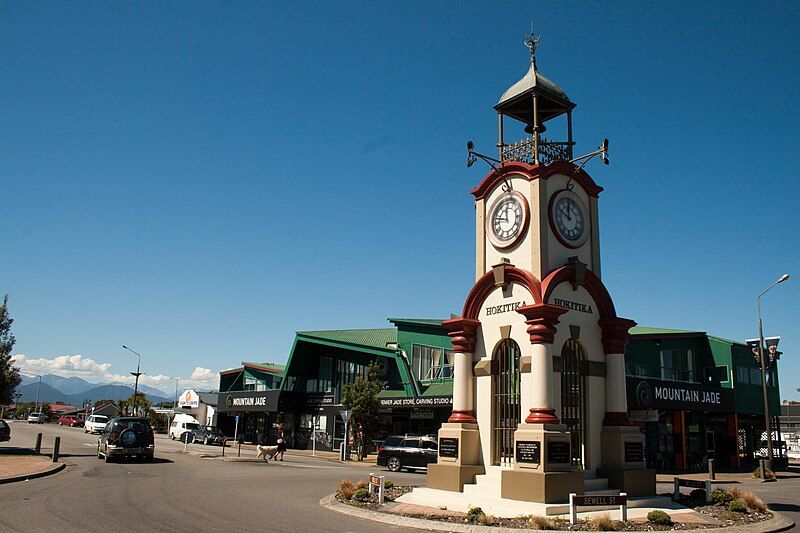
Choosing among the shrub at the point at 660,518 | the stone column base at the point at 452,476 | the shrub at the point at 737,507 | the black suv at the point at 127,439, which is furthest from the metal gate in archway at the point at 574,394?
the black suv at the point at 127,439

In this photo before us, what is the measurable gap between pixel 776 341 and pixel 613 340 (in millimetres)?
20630

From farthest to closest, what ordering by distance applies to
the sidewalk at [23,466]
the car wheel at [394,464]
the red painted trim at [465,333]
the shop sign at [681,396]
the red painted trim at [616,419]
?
the shop sign at [681,396]
the car wheel at [394,464]
the sidewalk at [23,466]
the red painted trim at [465,333]
the red painted trim at [616,419]

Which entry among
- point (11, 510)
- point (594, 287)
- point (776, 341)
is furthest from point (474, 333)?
point (776, 341)

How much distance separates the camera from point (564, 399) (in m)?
19.1

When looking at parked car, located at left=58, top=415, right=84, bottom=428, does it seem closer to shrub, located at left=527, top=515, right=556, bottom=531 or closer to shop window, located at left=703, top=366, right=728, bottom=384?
shop window, located at left=703, top=366, right=728, bottom=384

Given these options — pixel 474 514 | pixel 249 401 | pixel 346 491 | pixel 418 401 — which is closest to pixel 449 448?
pixel 346 491

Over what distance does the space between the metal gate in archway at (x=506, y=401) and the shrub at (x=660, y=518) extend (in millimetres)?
4443

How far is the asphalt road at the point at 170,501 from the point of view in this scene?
1401 cm

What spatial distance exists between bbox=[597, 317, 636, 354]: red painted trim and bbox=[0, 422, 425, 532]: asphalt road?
361 inches

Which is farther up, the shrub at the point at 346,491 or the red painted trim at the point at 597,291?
the red painted trim at the point at 597,291

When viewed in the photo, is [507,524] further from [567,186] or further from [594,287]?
[567,186]

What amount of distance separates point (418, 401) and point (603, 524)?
90.9ft

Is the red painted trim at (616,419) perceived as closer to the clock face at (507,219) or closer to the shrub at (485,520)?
the shrub at (485,520)

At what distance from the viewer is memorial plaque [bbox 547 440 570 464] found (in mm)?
17156
